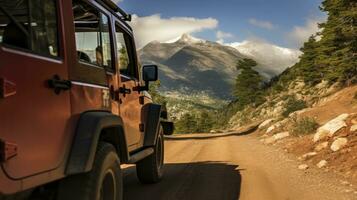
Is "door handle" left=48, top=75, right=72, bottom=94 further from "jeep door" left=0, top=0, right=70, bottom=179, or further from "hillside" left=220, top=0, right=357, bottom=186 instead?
"hillside" left=220, top=0, right=357, bottom=186

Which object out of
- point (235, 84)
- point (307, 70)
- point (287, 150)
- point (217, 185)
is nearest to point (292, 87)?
point (307, 70)

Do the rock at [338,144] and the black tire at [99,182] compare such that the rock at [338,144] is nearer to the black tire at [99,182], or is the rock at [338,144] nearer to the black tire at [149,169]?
the black tire at [149,169]

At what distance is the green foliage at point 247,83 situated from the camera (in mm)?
88750

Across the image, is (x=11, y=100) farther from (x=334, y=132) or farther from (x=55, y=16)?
(x=334, y=132)

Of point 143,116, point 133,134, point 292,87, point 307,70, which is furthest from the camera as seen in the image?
point 292,87

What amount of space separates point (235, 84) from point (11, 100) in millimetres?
89161

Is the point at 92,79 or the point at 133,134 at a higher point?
the point at 92,79

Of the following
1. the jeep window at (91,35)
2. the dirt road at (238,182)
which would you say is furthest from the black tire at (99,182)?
the dirt road at (238,182)

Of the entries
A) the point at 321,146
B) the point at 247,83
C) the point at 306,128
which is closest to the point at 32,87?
the point at 321,146

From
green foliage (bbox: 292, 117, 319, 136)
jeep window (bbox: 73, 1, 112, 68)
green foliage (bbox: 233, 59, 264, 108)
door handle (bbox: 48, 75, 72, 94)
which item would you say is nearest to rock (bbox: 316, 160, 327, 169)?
green foliage (bbox: 292, 117, 319, 136)

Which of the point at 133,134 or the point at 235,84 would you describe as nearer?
the point at 133,134

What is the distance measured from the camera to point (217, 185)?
871 cm

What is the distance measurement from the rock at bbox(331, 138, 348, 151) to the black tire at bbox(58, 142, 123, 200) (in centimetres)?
779

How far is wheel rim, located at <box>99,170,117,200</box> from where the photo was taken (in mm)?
4770
